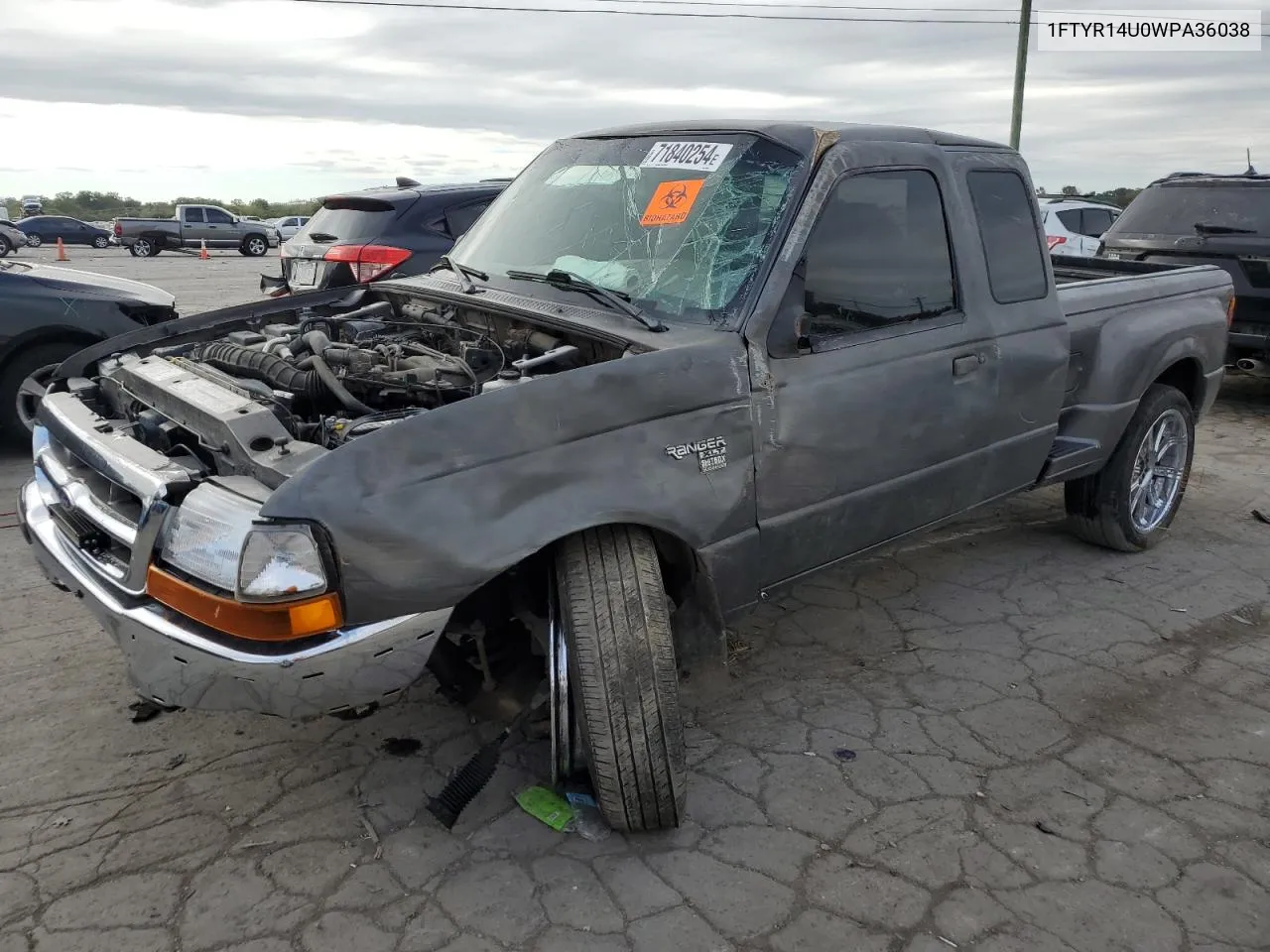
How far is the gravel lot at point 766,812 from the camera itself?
8.02 feet

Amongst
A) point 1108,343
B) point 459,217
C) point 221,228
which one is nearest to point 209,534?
point 1108,343

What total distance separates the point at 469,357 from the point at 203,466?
88cm

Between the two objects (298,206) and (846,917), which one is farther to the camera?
(298,206)

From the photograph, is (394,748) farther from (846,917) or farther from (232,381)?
(846,917)

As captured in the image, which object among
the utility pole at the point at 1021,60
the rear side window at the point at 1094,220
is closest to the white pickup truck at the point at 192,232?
the utility pole at the point at 1021,60

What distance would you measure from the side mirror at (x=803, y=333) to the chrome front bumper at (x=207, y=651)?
1.32 metres

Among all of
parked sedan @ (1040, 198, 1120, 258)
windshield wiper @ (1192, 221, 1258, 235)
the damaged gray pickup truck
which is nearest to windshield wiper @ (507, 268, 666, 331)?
the damaged gray pickup truck

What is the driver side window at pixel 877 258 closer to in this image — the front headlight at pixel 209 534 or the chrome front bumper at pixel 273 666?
the chrome front bumper at pixel 273 666

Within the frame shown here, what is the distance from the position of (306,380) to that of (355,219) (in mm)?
4987

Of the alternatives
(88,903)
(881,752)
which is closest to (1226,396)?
(881,752)

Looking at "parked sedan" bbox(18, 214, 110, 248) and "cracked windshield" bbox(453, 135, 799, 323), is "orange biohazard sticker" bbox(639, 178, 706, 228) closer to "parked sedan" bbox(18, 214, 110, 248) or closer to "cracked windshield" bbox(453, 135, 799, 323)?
"cracked windshield" bbox(453, 135, 799, 323)

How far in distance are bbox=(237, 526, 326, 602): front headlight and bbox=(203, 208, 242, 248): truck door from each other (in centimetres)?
3314

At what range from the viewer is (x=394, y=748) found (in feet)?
10.4

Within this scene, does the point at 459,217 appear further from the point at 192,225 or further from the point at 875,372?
the point at 192,225
